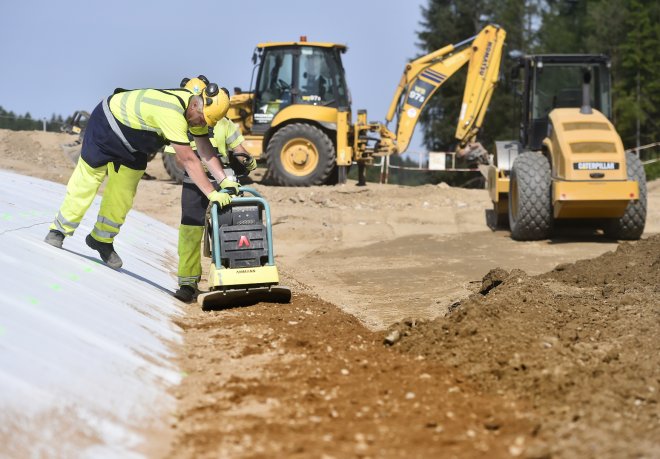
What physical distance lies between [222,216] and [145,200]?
1151 centimetres

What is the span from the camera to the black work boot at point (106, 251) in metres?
7.55

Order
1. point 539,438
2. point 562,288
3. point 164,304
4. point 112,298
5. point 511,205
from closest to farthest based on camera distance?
point 539,438 → point 112,298 → point 164,304 → point 562,288 → point 511,205

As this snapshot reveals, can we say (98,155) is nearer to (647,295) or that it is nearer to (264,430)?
(264,430)

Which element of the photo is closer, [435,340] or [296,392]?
[296,392]

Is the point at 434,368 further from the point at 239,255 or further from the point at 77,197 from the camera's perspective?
the point at 77,197

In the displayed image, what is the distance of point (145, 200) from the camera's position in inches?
720

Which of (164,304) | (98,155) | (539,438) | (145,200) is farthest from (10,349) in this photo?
(145,200)

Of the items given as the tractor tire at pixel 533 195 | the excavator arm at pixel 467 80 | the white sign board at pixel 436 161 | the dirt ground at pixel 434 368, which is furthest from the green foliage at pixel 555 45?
the dirt ground at pixel 434 368

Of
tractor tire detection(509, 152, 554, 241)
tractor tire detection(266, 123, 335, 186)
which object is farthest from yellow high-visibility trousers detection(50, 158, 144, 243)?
tractor tire detection(266, 123, 335, 186)

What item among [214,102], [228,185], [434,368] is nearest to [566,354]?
[434,368]

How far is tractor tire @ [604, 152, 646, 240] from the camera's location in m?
12.7

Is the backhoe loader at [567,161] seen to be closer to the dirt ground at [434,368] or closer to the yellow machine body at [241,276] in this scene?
the dirt ground at [434,368]

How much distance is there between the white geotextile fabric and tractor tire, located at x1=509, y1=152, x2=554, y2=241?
250 inches

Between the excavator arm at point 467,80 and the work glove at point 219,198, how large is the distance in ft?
42.6
